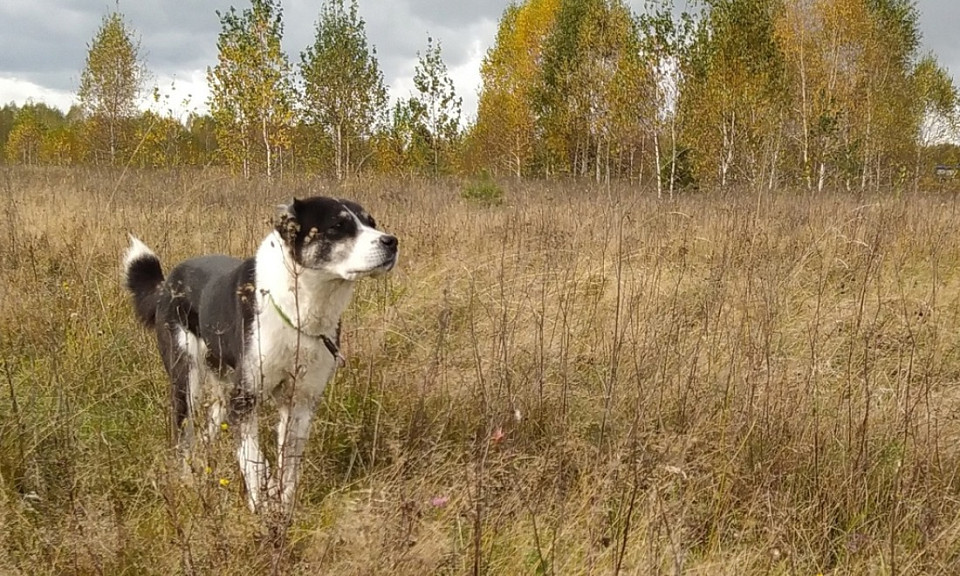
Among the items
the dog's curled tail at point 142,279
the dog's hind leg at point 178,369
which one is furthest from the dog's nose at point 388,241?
the dog's curled tail at point 142,279

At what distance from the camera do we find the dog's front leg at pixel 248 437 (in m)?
2.05

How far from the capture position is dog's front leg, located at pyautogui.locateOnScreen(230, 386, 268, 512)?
205 cm

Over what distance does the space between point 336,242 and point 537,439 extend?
1144mm

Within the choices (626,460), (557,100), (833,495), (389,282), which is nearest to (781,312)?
(833,495)

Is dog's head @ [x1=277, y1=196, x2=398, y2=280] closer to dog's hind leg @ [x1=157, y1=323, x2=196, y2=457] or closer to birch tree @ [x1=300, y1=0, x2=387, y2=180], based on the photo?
dog's hind leg @ [x1=157, y1=323, x2=196, y2=457]

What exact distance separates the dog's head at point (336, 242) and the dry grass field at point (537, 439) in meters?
0.32

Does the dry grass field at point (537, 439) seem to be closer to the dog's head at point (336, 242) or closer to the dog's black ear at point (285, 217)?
the dog's head at point (336, 242)

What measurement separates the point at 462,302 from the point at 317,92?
14019 millimetres

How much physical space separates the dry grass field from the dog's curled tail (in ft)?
0.64

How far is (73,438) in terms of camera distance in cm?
226

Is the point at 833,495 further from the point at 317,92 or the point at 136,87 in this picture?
the point at 136,87

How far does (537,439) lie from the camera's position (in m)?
2.57

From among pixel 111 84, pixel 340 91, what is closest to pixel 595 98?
pixel 340 91

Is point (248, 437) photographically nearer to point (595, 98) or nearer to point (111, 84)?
point (595, 98)
